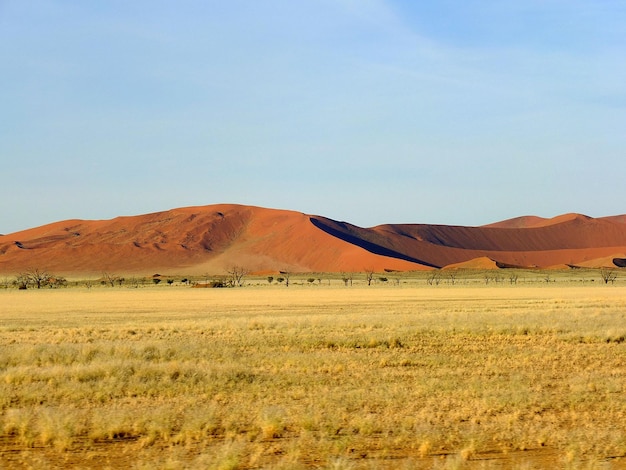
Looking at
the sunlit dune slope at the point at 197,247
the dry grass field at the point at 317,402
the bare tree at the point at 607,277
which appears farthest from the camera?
the sunlit dune slope at the point at 197,247

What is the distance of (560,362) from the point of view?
57.4ft

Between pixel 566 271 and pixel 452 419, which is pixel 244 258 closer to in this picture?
pixel 566 271

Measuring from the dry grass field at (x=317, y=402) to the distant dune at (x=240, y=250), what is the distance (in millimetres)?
126088

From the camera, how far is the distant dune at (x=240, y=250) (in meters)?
157

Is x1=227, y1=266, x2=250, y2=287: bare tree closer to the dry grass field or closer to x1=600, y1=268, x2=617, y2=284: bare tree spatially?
x1=600, y1=268, x2=617, y2=284: bare tree

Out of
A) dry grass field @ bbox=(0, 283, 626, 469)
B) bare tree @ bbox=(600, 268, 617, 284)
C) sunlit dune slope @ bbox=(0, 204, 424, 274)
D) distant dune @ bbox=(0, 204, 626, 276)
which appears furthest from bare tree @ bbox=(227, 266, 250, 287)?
dry grass field @ bbox=(0, 283, 626, 469)

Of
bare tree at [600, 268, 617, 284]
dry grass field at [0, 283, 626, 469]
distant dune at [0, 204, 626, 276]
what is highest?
distant dune at [0, 204, 626, 276]

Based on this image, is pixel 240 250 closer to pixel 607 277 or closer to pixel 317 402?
pixel 607 277

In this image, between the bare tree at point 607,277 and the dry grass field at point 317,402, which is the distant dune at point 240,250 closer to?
the bare tree at point 607,277

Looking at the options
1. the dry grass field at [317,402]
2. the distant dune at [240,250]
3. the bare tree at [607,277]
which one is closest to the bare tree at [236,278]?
the distant dune at [240,250]

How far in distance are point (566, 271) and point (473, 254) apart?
60221 millimetres

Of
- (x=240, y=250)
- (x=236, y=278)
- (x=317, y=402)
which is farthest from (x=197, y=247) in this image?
(x=317, y=402)

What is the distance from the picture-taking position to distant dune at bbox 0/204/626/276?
15662 centimetres

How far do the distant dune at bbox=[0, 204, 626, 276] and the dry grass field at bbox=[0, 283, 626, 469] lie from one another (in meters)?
126
